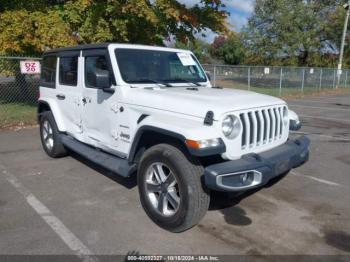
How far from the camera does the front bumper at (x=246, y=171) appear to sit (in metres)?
3.46

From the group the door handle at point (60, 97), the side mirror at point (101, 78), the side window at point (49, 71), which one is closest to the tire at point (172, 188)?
→ the side mirror at point (101, 78)

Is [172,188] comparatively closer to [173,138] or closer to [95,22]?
[173,138]

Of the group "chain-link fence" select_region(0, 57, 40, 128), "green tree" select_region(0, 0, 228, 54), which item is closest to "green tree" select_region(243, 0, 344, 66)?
"green tree" select_region(0, 0, 228, 54)

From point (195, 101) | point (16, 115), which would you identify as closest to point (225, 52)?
point (16, 115)

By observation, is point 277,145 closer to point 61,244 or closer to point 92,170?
point 61,244

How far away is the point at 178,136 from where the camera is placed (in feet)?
12.0

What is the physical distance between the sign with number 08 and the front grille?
7991 millimetres

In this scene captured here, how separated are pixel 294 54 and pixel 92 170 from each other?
2696 centimetres

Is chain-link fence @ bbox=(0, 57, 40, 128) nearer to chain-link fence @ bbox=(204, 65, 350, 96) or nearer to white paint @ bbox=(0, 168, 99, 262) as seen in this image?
white paint @ bbox=(0, 168, 99, 262)

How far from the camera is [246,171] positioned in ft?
11.7

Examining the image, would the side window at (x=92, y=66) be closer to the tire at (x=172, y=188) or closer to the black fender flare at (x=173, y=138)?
the black fender flare at (x=173, y=138)

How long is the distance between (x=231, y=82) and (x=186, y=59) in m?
18.7

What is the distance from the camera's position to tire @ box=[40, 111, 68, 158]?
6426 millimetres

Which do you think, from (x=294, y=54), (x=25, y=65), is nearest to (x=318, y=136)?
(x=25, y=65)
